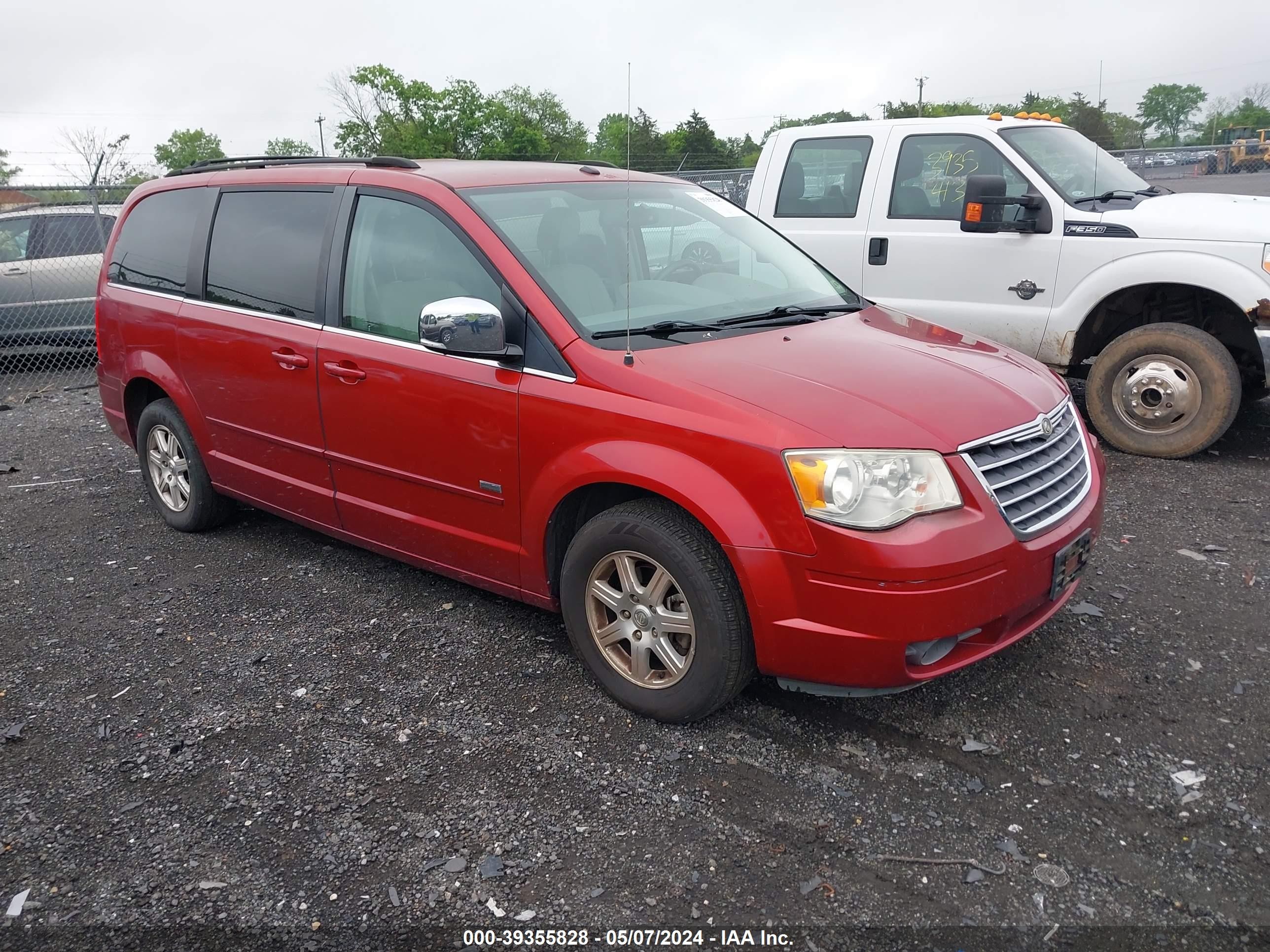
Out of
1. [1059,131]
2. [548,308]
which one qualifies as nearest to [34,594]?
[548,308]

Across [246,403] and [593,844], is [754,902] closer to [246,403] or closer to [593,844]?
[593,844]

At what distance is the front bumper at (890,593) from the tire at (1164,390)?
3599 mm

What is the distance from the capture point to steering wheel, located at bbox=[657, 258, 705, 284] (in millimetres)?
3781

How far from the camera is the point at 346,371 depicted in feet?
12.8

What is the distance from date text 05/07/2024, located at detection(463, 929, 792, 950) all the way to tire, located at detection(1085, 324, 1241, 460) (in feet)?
16.0

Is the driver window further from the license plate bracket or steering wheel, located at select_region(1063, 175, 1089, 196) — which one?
steering wheel, located at select_region(1063, 175, 1089, 196)

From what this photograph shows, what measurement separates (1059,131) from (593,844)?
6.02 metres

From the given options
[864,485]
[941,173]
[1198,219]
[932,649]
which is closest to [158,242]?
[864,485]

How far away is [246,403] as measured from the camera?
14.6 ft

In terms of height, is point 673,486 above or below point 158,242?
below

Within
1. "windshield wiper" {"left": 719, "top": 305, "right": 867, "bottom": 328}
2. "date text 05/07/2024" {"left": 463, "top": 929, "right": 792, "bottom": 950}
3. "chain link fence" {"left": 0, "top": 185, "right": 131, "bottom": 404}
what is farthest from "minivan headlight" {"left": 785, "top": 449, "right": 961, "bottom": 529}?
"chain link fence" {"left": 0, "top": 185, "right": 131, "bottom": 404}

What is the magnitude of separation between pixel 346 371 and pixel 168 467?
1.91m

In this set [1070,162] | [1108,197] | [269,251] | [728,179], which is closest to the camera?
[269,251]

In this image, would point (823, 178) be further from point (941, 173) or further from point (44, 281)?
point (44, 281)
